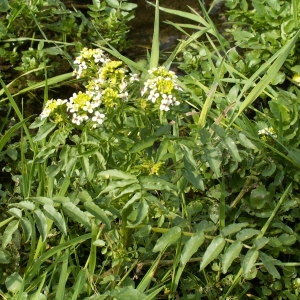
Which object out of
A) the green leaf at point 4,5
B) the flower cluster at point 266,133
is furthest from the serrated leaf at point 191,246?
the green leaf at point 4,5

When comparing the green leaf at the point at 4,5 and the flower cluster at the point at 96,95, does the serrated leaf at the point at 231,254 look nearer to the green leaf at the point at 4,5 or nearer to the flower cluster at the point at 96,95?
the flower cluster at the point at 96,95

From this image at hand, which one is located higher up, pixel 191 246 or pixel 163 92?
pixel 163 92

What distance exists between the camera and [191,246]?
1651 millimetres

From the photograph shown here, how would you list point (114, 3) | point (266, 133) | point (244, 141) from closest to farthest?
point (244, 141)
point (266, 133)
point (114, 3)

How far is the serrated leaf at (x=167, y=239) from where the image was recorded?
1639 mm

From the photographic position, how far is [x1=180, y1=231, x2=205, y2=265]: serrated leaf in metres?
1.63

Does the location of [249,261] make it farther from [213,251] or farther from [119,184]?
[119,184]

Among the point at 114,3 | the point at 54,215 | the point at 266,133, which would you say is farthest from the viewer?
the point at 114,3

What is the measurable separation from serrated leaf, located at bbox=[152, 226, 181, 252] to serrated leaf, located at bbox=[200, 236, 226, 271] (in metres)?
0.08

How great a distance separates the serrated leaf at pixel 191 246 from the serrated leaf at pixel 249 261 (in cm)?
12

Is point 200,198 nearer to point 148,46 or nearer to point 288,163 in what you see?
point 288,163

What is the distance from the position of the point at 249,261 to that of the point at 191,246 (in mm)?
156

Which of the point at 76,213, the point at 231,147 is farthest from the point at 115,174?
the point at 231,147

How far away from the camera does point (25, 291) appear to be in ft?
5.71
